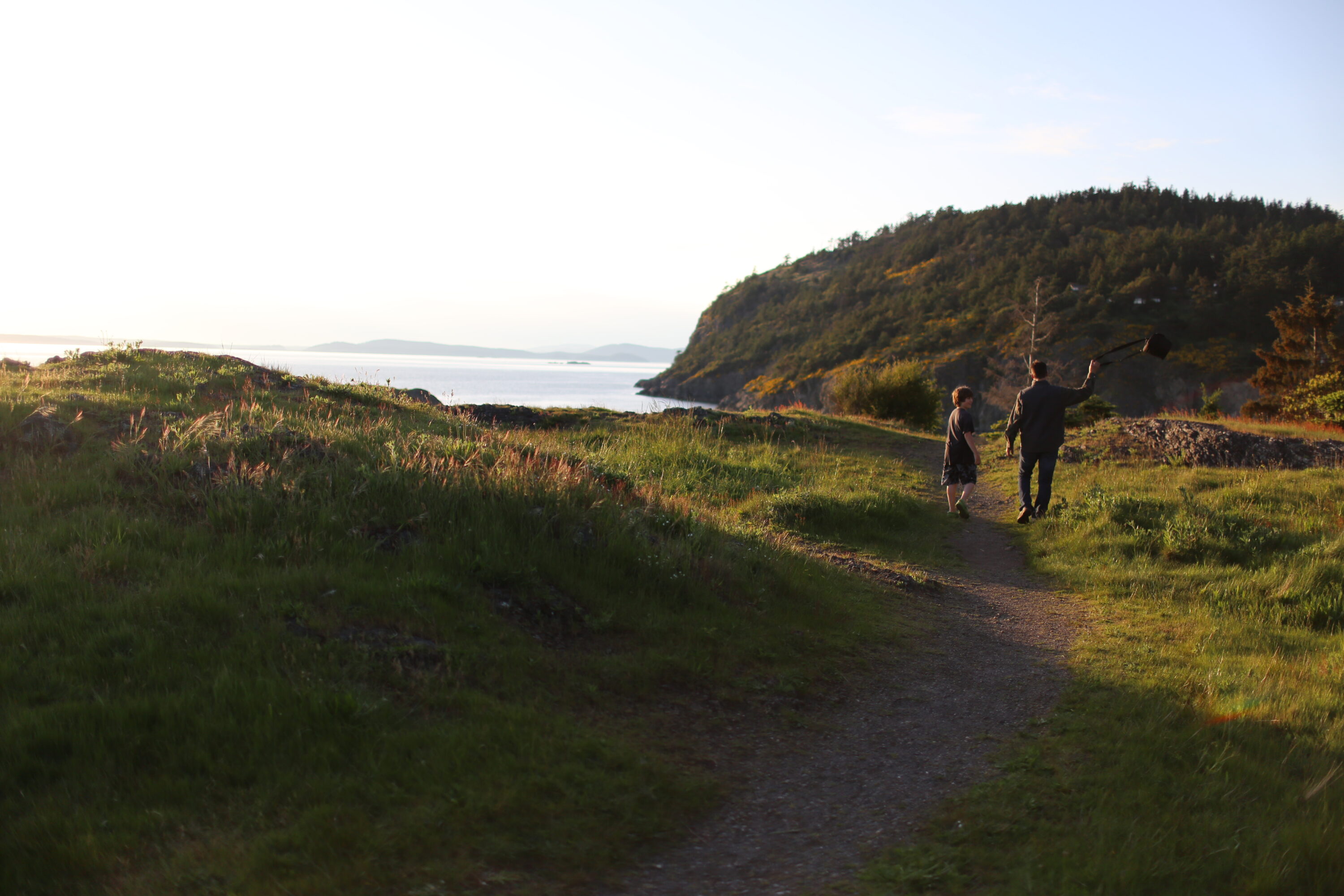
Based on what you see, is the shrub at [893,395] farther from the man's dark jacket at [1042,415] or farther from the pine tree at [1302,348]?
the man's dark jacket at [1042,415]

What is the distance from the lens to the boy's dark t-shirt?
1143 centimetres

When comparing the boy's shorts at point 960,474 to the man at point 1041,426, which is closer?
the man at point 1041,426

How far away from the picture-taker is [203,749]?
3.59 metres

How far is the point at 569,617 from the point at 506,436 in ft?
18.7

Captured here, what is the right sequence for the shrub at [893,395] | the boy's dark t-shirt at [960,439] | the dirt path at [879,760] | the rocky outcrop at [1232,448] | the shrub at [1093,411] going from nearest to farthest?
the dirt path at [879,760] < the boy's dark t-shirt at [960,439] < the rocky outcrop at [1232,448] < the shrub at [1093,411] < the shrub at [893,395]

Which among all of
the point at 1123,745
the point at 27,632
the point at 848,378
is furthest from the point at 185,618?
the point at 848,378

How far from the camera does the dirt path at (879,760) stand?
3350mm

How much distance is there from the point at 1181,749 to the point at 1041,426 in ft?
22.1

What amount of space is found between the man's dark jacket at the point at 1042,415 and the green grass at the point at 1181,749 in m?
1.83

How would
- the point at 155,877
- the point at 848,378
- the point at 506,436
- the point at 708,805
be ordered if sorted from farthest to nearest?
1. the point at 848,378
2. the point at 506,436
3. the point at 708,805
4. the point at 155,877

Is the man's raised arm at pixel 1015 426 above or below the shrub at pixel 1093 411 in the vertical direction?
below

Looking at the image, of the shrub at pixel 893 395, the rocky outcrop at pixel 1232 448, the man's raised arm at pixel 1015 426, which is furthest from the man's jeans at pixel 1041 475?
the shrub at pixel 893 395

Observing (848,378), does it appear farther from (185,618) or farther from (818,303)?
(818,303)

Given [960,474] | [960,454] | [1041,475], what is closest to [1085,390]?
[1041,475]
